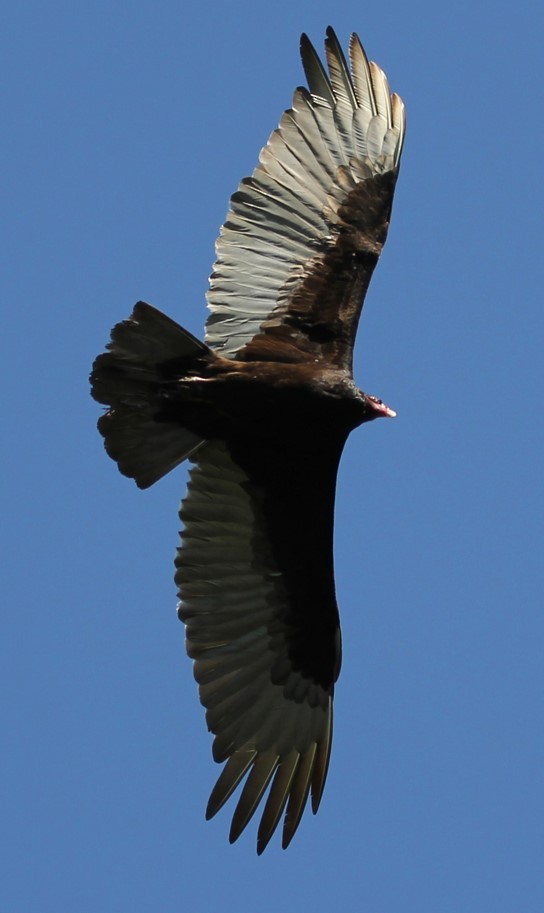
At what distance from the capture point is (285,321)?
812cm

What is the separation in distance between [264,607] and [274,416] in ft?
3.51

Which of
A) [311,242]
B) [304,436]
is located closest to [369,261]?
[311,242]

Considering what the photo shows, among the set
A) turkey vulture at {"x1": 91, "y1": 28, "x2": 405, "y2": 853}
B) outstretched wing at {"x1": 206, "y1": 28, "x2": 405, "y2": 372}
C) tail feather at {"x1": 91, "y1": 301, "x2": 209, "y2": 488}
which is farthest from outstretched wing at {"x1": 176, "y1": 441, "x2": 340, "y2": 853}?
outstretched wing at {"x1": 206, "y1": 28, "x2": 405, "y2": 372}

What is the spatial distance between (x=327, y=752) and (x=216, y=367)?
2.04 metres

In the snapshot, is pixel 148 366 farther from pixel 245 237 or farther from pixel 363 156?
pixel 363 156

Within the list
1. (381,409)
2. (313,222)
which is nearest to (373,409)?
(381,409)

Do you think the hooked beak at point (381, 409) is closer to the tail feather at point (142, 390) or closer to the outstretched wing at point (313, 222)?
the outstretched wing at point (313, 222)

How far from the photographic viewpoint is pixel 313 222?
833 cm

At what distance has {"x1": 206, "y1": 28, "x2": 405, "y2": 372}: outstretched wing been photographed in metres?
8.09

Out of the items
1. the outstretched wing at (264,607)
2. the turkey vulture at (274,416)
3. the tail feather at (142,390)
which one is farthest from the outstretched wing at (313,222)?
the outstretched wing at (264,607)

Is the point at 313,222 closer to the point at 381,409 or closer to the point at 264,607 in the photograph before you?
the point at 381,409

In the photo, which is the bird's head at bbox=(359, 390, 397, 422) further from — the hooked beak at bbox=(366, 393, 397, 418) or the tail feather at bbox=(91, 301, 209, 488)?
the tail feather at bbox=(91, 301, 209, 488)

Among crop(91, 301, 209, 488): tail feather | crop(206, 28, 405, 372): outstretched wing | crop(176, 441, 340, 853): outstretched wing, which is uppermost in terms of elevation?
crop(206, 28, 405, 372): outstretched wing

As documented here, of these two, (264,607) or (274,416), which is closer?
(274,416)
